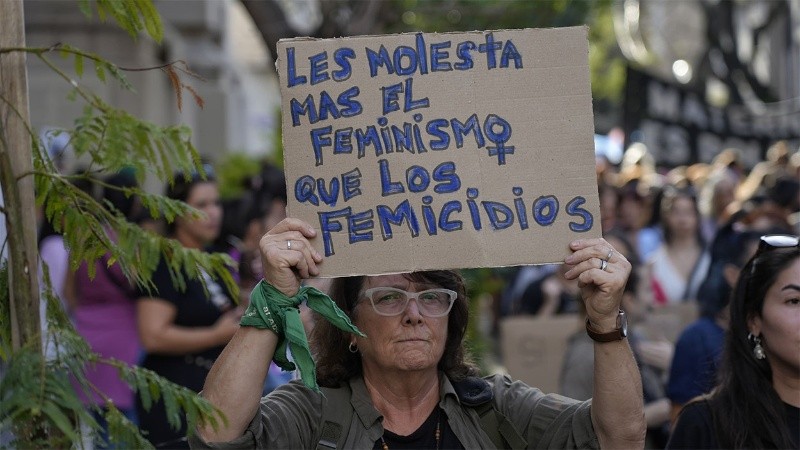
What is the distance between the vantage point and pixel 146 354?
6.06m

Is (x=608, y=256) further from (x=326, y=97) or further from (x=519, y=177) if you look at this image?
(x=326, y=97)

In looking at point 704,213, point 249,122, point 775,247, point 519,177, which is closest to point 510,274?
point 704,213

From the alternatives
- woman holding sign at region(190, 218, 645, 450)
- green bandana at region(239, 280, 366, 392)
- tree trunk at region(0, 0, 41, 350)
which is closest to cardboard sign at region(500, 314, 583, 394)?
woman holding sign at region(190, 218, 645, 450)

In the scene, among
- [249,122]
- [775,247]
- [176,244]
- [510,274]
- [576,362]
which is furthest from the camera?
[249,122]

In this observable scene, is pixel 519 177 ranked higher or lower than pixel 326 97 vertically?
lower

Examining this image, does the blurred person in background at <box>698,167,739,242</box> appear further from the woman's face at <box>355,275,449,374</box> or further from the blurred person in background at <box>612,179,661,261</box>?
the woman's face at <box>355,275,449,374</box>

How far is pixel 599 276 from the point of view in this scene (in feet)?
10.9

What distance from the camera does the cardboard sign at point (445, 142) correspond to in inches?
136

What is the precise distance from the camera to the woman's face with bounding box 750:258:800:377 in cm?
404

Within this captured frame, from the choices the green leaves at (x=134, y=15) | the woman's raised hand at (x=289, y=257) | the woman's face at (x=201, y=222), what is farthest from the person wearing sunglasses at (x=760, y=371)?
the woman's face at (x=201, y=222)

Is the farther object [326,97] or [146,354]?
[146,354]

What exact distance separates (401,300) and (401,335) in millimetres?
103

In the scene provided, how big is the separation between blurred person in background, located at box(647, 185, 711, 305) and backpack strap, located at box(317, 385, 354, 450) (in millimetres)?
4702

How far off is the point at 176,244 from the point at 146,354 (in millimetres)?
2971
